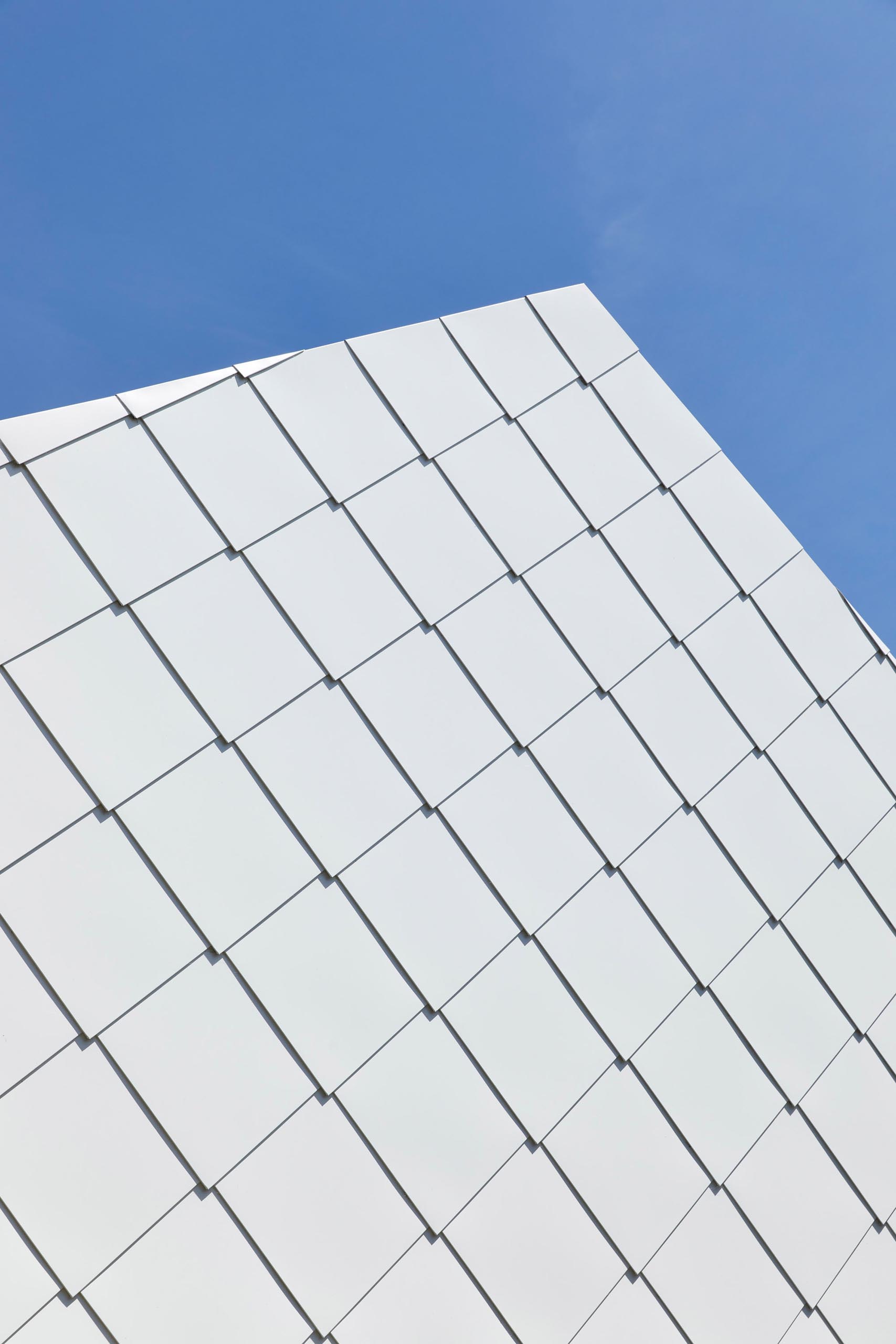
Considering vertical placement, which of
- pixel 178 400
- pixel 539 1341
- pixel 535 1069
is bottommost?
pixel 539 1341

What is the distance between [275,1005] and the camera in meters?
5.36

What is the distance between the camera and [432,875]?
6.07 meters

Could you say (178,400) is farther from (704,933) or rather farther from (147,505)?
(704,933)

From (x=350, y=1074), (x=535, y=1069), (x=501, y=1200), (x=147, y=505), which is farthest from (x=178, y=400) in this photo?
(x=501, y=1200)

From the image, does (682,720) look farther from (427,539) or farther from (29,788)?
(29,788)

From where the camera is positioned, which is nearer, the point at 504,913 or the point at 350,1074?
the point at 350,1074

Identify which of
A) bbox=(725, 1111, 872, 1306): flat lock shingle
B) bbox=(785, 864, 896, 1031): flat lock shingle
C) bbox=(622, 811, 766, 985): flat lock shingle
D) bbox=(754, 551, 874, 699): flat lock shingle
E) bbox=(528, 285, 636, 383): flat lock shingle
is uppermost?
bbox=(528, 285, 636, 383): flat lock shingle

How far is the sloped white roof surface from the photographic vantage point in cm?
498

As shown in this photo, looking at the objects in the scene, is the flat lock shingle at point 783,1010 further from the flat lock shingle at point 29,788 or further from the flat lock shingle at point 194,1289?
the flat lock shingle at point 29,788

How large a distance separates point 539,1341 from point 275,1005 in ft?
8.82

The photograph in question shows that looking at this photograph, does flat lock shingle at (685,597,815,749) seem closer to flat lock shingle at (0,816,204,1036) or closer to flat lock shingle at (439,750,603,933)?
flat lock shingle at (439,750,603,933)

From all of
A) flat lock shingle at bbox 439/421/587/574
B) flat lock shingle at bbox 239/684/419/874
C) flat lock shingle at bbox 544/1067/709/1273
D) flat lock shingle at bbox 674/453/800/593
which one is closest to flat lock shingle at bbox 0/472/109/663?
flat lock shingle at bbox 239/684/419/874

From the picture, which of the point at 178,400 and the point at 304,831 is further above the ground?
the point at 178,400

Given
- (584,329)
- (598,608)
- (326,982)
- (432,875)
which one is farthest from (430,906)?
(584,329)
